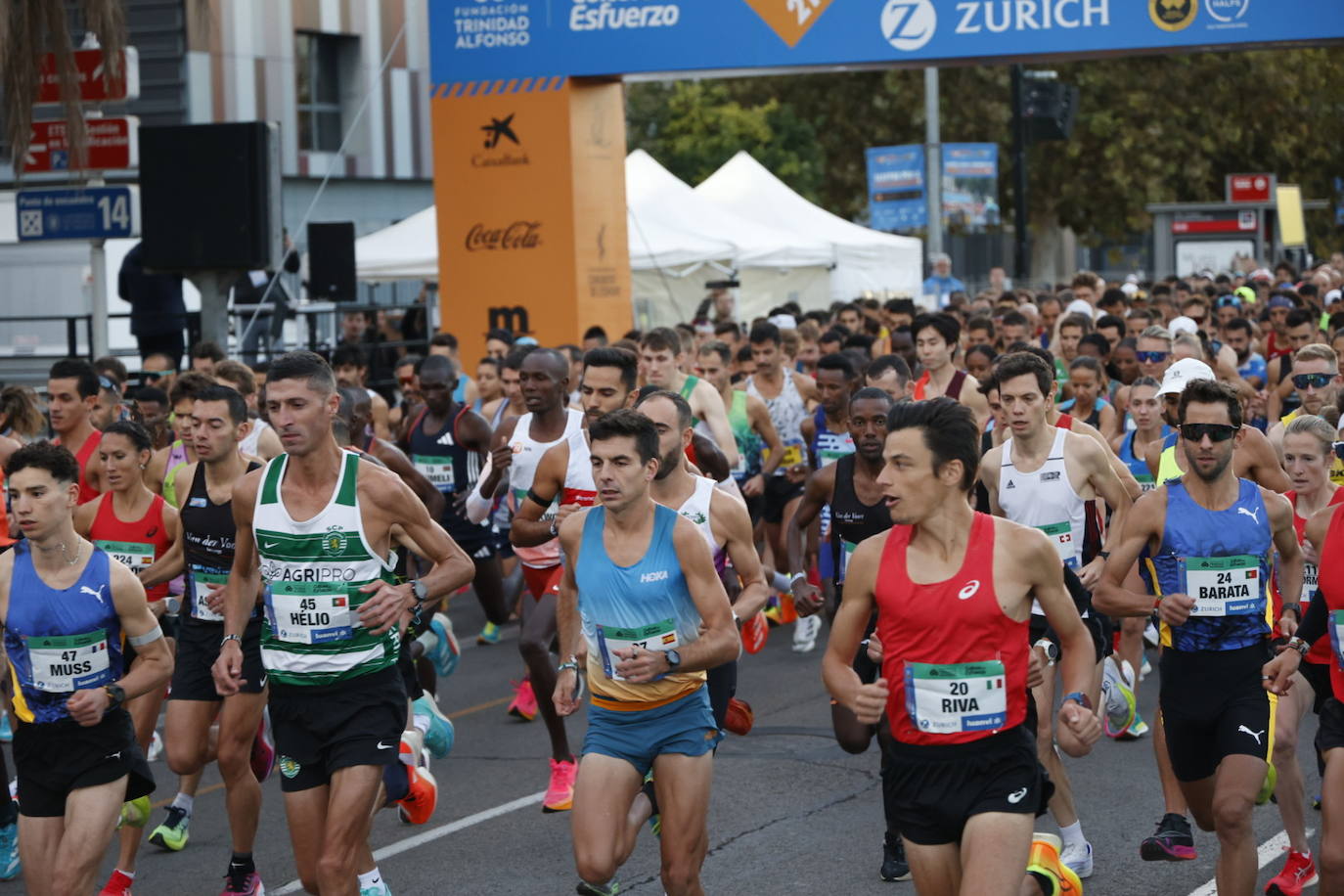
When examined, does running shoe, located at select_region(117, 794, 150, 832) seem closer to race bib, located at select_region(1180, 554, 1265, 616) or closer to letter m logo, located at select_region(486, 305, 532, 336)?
race bib, located at select_region(1180, 554, 1265, 616)

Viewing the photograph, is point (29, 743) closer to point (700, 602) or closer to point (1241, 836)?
point (700, 602)

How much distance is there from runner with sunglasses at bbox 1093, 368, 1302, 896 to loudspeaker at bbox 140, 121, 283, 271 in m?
7.19

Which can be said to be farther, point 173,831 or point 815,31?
point 815,31

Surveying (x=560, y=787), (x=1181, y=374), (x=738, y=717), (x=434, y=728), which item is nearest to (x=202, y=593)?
(x=434, y=728)

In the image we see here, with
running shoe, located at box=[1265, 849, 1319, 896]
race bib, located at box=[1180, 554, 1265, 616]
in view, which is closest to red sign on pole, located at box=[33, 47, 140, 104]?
race bib, located at box=[1180, 554, 1265, 616]

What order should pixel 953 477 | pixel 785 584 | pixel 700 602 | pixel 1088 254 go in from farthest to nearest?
pixel 1088 254
pixel 785 584
pixel 700 602
pixel 953 477

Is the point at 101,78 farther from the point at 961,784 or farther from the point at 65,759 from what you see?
the point at 961,784

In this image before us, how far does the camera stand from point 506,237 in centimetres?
1739

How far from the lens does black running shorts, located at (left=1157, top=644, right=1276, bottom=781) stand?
6234mm

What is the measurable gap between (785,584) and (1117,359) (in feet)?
19.0

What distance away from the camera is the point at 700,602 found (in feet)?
19.5

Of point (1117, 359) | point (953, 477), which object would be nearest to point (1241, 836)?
point (953, 477)

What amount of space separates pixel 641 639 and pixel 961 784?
1301mm

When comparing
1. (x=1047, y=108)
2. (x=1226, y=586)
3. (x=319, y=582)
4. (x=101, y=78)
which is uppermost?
(x=1047, y=108)
